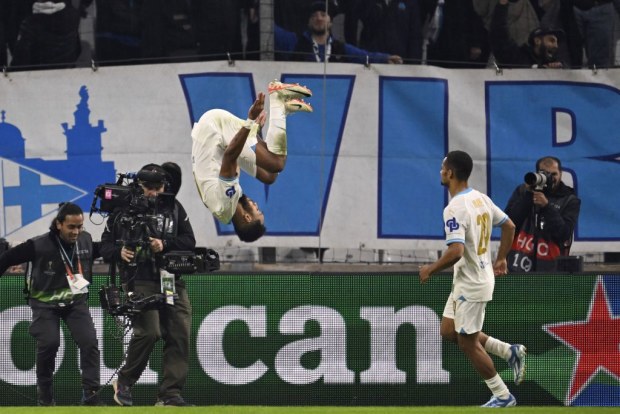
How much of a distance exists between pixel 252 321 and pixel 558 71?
422cm

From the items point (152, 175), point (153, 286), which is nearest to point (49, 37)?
point (152, 175)

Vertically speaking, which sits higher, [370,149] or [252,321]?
[370,149]

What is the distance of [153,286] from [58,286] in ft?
3.07

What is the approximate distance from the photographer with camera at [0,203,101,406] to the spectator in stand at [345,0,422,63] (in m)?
3.81

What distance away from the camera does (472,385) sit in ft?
50.8

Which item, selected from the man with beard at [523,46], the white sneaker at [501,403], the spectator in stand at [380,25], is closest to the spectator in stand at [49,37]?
the spectator in stand at [380,25]


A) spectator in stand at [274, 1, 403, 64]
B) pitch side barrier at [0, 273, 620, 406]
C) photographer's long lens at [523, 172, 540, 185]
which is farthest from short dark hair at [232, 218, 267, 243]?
spectator in stand at [274, 1, 403, 64]

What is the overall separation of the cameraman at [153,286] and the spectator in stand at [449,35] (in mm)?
3661

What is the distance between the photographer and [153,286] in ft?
47.1

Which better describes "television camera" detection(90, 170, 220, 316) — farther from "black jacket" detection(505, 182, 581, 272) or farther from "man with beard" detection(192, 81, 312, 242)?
"black jacket" detection(505, 182, 581, 272)

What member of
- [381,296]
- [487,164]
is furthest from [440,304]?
[487,164]

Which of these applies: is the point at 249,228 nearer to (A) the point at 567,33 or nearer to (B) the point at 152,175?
(B) the point at 152,175

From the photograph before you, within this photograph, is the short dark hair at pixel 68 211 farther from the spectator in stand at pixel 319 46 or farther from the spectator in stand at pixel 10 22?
the spectator in stand at pixel 319 46

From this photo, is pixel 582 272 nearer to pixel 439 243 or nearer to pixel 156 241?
pixel 439 243
